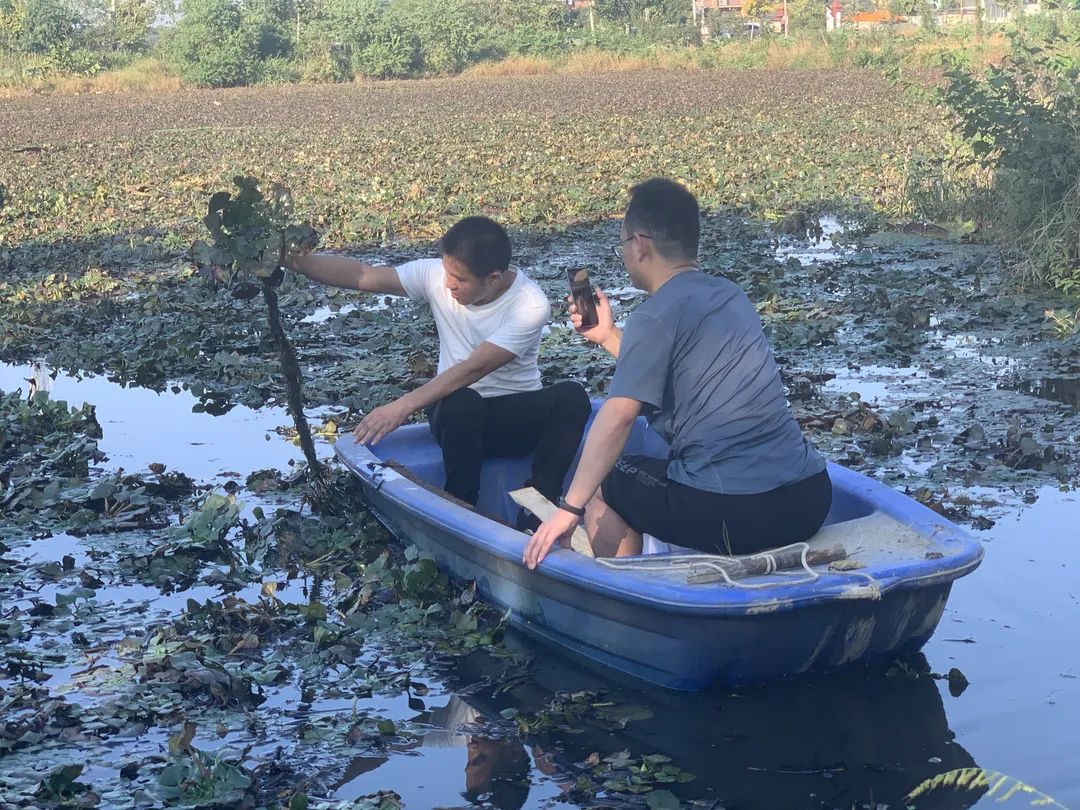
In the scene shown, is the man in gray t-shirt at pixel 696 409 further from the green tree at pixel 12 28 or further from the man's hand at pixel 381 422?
the green tree at pixel 12 28

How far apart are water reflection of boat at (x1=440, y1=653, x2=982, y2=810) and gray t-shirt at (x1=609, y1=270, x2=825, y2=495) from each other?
0.66m

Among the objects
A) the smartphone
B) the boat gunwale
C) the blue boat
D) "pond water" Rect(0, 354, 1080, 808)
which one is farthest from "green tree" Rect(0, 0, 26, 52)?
the blue boat

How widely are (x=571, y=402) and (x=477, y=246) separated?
2.48 feet

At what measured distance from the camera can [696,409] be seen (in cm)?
440

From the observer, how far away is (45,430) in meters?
7.48

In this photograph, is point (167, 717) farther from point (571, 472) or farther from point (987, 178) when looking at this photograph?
point (987, 178)

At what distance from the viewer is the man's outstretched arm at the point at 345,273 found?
565 cm

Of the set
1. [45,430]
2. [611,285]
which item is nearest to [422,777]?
[45,430]

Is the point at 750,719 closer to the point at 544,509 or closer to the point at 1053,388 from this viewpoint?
the point at 544,509

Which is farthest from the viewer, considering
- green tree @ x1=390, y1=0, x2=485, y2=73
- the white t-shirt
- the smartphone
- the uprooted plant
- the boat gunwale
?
green tree @ x1=390, y1=0, x2=485, y2=73

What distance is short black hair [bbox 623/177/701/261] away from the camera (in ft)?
14.3

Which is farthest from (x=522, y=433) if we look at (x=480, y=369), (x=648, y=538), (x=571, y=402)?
(x=648, y=538)

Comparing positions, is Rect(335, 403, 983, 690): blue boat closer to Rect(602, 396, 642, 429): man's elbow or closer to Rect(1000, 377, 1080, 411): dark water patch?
Rect(602, 396, 642, 429): man's elbow

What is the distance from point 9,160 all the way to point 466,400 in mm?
19064
